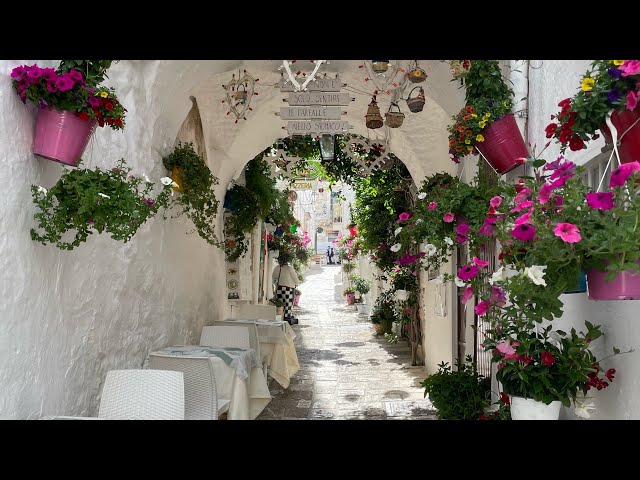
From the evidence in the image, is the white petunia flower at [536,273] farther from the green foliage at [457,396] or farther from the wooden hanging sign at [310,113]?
the wooden hanging sign at [310,113]

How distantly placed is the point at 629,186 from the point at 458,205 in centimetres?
176

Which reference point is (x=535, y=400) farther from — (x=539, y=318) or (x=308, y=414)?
(x=308, y=414)

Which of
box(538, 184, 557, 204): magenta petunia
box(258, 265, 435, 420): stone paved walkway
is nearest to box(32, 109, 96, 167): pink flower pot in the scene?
box(538, 184, 557, 204): magenta petunia

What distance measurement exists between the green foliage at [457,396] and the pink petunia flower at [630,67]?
2.90 m

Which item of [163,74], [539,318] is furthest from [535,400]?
[163,74]

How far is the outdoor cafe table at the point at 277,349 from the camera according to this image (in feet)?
22.6

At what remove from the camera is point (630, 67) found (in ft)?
5.47

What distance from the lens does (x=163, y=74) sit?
4703 millimetres

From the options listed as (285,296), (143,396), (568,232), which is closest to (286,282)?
(285,296)

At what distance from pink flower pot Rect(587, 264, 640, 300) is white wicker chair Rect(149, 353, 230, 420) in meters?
2.77

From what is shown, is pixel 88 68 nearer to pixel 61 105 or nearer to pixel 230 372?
pixel 61 105

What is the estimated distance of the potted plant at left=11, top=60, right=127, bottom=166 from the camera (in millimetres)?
2650
